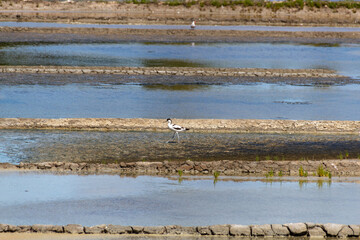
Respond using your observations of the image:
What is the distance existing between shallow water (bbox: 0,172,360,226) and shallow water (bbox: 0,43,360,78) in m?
21.5

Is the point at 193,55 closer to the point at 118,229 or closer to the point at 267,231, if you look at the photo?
the point at 267,231

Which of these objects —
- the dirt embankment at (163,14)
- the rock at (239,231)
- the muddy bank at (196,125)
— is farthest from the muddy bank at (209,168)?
the dirt embankment at (163,14)

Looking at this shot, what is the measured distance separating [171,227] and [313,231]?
2.29 m

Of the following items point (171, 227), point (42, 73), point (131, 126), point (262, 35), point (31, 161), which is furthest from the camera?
point (262, 35)

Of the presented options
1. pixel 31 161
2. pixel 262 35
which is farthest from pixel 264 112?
pixel 262 35

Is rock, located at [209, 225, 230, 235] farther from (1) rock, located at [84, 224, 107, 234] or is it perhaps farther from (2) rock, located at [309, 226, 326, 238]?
(1) rock, located at [84, 224, 107, 234]

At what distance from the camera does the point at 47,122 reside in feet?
64.3

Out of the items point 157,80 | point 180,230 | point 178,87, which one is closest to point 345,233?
point 180,230

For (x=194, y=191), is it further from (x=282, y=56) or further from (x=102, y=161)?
(x=282, y=56)

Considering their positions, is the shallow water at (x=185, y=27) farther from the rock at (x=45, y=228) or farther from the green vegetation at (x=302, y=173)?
the rock at (x=45, y=228)

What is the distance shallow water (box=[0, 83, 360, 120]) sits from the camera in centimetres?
2195

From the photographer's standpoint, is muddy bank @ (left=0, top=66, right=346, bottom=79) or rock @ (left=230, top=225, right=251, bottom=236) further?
muddy bank @ (left=0, top=66, right=346, bottom=79)

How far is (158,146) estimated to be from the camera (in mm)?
17219

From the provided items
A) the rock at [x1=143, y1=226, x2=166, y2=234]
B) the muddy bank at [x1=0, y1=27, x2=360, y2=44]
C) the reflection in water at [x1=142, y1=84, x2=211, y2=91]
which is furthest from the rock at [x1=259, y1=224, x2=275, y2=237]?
the muddy bank at [x1=0, y1=27, x2=360, y2=44]
